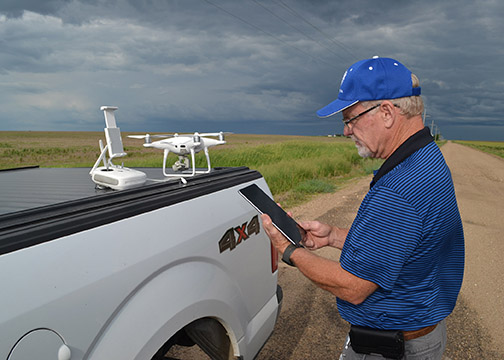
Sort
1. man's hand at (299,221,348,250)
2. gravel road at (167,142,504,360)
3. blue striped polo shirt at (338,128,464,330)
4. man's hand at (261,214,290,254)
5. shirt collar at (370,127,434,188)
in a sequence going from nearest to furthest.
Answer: blue striped polo shirt at (338,128,464,330) < shirt collar at (370,127,434,188) < man's hand at (261,214,290,254) < man's hand at (299,221,348,250) < gravel road at (167,142,504,360)

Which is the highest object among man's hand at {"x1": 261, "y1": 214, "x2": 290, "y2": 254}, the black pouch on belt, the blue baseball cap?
the blue baseball cap

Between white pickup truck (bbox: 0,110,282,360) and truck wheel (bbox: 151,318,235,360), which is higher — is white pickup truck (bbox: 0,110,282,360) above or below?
above

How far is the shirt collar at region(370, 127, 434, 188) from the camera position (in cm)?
172

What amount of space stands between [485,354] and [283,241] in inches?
125

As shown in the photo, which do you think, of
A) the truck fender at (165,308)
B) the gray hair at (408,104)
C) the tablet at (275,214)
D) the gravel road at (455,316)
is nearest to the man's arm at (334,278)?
the tablet at (275,214)

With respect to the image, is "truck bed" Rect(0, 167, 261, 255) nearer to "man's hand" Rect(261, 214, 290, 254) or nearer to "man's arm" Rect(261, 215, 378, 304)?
"man's hand" Rect(261, 214, 290, 254)

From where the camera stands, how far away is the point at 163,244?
67.8 inches

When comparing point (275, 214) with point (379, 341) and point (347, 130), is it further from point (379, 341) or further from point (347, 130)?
point (379, 341)

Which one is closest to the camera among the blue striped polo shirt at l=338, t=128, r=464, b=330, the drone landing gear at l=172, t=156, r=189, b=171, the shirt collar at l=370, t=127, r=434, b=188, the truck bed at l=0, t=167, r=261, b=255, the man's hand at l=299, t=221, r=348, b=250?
the truck bed at l=0, t=167, r=261, b=255

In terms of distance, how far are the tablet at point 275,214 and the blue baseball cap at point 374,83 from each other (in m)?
0.61

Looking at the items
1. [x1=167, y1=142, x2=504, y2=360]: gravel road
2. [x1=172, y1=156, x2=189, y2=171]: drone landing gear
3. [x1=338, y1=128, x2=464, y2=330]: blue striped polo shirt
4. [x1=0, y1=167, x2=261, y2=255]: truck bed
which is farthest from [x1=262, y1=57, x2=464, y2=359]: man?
[x1=167, y1=142, x2=504, y2=360]: gravel road

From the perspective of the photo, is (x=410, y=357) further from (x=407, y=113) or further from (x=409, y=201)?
(x=407, y=113)

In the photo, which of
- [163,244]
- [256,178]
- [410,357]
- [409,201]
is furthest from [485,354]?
[163,244]

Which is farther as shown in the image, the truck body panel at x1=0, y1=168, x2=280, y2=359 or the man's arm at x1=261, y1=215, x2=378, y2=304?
the man's arm at x1=261, y1=215, x2=378, y2=304
